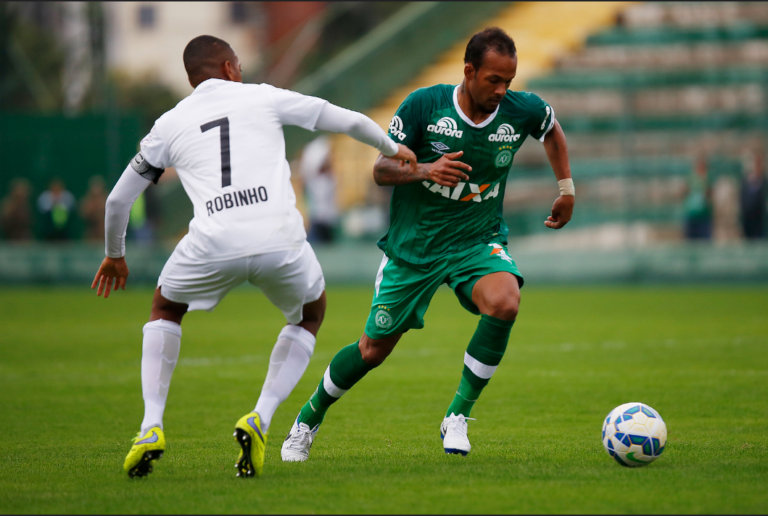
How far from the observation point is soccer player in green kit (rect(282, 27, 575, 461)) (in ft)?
17.5

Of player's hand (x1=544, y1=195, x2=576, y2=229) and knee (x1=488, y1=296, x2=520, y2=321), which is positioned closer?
knee (x1=488, y1=296, x2=520, y2=321)

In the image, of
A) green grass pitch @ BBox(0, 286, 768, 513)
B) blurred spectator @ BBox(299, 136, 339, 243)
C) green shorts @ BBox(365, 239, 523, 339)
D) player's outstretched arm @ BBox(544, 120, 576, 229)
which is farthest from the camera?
blurred spectator @ BBox(299, 136, 339, 243)

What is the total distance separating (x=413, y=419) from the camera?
263 inches

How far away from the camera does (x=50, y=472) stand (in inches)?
198

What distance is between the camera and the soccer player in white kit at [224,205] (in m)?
4.61

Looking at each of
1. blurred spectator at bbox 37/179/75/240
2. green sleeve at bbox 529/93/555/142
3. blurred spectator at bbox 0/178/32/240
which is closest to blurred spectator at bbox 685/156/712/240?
blurred spectator at bbox 37/179/75/240

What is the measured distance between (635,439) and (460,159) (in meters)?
1.80

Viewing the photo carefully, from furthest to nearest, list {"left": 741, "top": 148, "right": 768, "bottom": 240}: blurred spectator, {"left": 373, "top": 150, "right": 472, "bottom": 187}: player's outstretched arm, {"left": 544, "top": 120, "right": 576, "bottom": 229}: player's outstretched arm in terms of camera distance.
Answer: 1. {"left": 741, "top": 148, "right": 768, "bottom": 240}: blurred spectator
2. {"left": 544, "top": 120, "right": 576, "bottom": 229}: player's outstretched arm
3. {"left": 373, "top": 150, "right": 472, "bottom": 187}: player's outstretched arm

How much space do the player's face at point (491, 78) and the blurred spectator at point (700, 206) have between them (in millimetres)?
14786

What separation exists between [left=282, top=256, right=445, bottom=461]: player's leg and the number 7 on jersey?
1280mm

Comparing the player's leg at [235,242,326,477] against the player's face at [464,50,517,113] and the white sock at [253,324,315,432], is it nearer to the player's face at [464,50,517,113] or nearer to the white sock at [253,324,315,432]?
the white sock at [253,324,315,432]

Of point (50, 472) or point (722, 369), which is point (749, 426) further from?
point (50, 472)

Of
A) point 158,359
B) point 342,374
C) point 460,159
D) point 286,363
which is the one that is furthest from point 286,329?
point 460,159

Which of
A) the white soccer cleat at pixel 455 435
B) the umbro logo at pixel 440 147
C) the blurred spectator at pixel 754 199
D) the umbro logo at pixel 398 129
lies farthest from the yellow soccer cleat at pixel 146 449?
the blurred spectator at pixel 754 199
